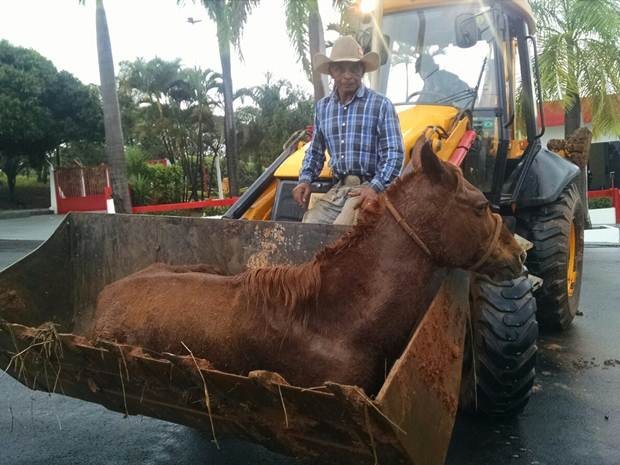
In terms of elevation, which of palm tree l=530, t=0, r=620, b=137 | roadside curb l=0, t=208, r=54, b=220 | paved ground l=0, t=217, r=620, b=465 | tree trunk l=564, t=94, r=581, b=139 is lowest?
roadside curb l=0, t=208, r=54, b=220

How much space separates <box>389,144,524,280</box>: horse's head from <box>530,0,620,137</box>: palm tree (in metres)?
12.4

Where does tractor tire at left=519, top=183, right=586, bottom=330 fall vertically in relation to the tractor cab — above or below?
below

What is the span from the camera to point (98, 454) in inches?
156

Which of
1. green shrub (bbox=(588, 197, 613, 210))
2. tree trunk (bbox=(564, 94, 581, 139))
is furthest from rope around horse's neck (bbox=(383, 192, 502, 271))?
green shrub (bbox=(588, 197, 613, 210))

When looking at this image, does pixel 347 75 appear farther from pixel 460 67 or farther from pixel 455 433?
pixel 455 433

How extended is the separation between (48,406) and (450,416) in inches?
135

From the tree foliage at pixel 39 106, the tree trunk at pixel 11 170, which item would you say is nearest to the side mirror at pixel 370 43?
the tree foliage at pixel 39 106

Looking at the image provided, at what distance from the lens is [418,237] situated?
120 inches

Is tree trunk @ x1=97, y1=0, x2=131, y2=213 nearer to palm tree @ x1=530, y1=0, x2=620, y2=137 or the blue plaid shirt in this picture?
palm tree @ x1=530, y1=0, x2=620, y2=137

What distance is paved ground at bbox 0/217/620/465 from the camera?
3.85 m

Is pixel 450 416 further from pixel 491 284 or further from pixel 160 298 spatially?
pixel 160 298

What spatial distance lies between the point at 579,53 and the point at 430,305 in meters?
13.9

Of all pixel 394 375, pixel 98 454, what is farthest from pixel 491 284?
pixel 98 454

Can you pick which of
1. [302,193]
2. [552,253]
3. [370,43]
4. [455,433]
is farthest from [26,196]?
[455,433]
